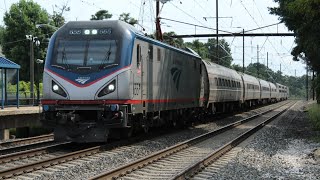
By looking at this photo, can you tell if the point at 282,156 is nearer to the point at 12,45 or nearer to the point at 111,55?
the point at 111,55

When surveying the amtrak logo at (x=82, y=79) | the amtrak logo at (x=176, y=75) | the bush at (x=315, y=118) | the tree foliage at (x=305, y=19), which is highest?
the tree foliage at (x=305, y=19)

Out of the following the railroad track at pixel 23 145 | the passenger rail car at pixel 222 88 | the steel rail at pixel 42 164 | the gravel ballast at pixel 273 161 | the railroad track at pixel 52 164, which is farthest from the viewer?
the passenger rail car at pixel 222 88

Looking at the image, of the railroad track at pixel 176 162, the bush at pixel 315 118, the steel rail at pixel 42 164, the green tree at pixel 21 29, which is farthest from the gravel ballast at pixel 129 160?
the green tree at pixel 21 29

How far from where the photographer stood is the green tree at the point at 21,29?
57.0 metres

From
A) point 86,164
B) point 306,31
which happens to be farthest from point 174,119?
point 86,164

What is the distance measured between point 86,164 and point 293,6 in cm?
764

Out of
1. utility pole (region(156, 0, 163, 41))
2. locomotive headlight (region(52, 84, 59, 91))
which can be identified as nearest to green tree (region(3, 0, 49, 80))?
utility pole (region(156, 0, 163, 41))

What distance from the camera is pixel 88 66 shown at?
1271 centimetres

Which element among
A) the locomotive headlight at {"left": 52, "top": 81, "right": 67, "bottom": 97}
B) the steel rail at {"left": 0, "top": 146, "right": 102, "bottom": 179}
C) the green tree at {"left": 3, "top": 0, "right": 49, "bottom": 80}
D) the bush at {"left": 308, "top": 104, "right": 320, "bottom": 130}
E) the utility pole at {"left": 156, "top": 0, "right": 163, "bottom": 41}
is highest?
the green tree at {"left": 3, "top": 0, "right": 49, "bottom": 80}

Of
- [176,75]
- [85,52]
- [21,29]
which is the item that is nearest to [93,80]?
[85,52]

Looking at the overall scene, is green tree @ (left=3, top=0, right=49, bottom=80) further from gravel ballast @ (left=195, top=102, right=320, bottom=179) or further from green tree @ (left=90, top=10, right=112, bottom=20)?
gravel ballast @ (left=195, top=102, right=320, bottom=179)

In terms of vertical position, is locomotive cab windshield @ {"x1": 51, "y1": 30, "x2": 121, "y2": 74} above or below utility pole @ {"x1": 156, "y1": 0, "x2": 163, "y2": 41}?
below

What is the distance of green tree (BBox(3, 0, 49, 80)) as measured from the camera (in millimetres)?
57000

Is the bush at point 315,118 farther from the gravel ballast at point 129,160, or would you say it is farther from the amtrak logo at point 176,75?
the amtrak logo at point 176,75
